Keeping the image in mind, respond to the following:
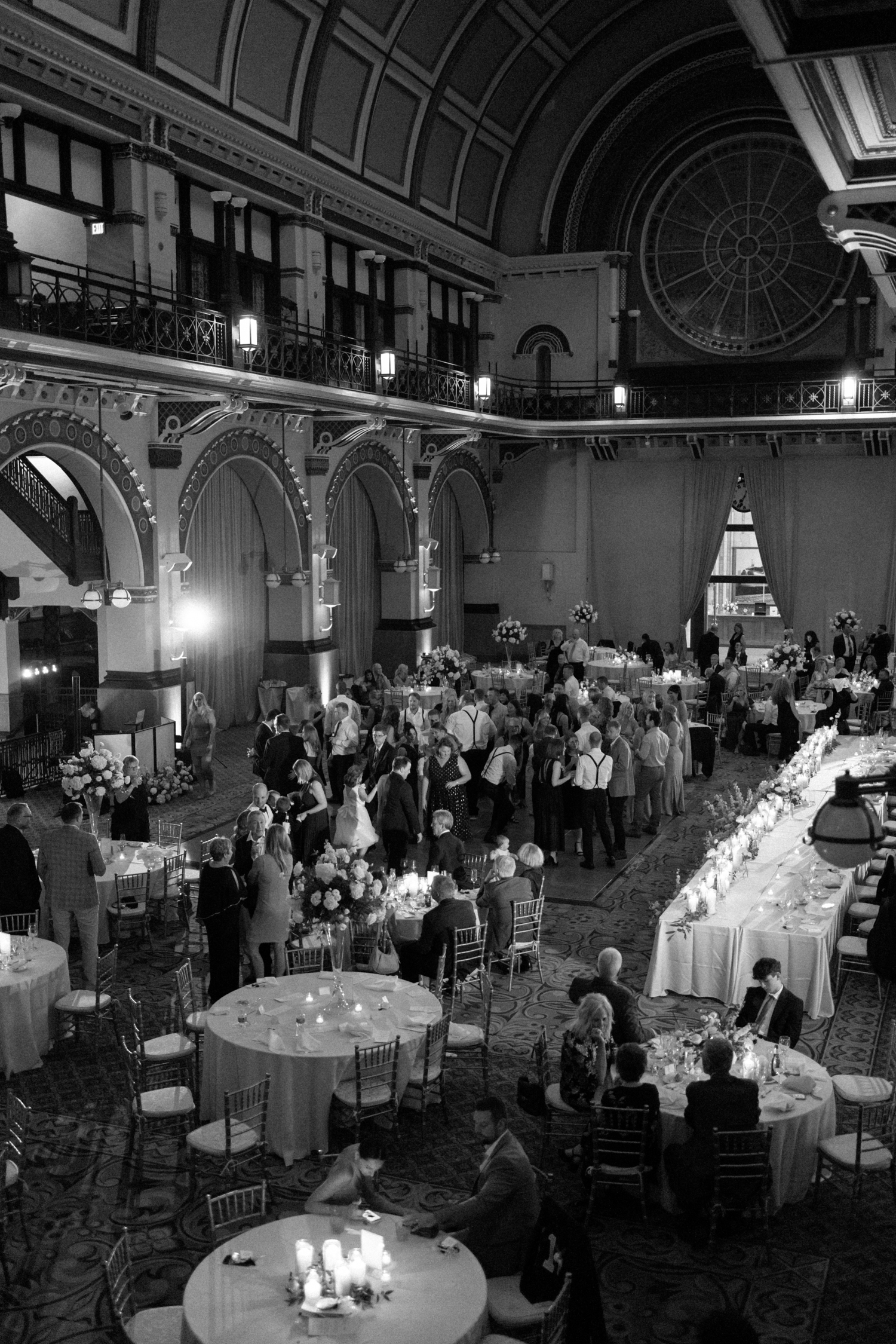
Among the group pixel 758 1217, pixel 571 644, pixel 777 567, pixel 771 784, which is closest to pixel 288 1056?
pixel 758 1217

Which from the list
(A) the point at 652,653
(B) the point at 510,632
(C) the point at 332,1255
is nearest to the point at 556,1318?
(C) the point at 332,1255

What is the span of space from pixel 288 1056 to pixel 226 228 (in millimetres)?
12241

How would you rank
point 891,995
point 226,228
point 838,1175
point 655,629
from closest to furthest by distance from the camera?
point 838,1175 < point 891,995 < point 226,228 < point 655,629

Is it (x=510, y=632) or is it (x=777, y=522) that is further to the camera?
(x=777, y=522)

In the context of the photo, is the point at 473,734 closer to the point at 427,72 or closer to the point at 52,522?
the point at 52,522

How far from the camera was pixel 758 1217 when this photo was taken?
7359 mm

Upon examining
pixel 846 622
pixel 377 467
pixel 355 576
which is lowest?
pixel 846 622

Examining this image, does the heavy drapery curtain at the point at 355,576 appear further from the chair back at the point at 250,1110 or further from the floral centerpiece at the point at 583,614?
the chair back at the point at 250,1110

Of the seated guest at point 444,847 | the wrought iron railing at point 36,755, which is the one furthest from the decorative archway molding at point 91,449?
the seated guest at point 444,847

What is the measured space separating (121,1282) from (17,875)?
5345 mm

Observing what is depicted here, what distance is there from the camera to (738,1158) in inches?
278

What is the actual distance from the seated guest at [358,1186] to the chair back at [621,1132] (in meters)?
1.36

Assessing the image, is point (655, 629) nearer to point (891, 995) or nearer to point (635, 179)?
point (635, 179)

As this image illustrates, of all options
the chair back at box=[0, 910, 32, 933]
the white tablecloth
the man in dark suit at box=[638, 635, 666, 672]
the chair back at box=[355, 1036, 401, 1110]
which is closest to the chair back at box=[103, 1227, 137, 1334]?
the chair back at box=[355, 1036, 401, 1110]
